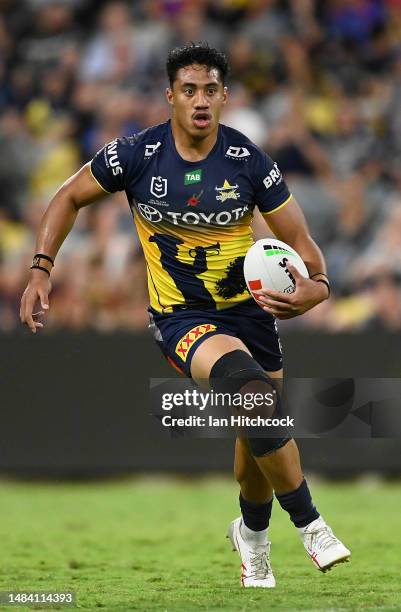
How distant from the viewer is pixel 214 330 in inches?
255

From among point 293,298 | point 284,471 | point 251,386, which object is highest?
point 293,298

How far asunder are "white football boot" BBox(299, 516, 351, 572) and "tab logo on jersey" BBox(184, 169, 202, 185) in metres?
1.89

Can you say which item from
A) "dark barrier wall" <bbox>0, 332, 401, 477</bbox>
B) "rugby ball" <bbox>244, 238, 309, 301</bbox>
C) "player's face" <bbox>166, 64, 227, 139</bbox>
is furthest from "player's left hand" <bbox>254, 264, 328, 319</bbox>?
"dark barrier wall" <bbox>0, 332, 401, 477</bbox>

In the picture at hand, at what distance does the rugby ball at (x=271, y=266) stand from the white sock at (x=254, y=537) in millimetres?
1497

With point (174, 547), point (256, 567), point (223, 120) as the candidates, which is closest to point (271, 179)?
point (256, 567)

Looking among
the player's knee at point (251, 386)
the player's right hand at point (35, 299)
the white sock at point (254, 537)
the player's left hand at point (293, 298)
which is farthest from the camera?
the white sock at point (254, 537)

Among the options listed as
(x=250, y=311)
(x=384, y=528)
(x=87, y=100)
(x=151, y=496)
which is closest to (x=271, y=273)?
(x=250, y=311)

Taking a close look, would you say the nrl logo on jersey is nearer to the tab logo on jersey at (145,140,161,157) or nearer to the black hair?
the tab logo on jersey at (145,140,161,157)

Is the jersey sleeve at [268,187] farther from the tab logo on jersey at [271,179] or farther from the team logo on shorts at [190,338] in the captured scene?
the team logo on shorts at [190,338]

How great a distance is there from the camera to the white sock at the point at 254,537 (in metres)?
6.91

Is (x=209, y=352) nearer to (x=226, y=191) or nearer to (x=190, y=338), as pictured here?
(x=190, y=338)

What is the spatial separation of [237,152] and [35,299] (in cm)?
134

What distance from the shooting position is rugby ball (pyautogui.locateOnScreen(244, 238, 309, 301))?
Answer: 20.1 feet

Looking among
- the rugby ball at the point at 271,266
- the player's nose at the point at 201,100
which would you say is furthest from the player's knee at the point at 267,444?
the player's nose at the point at 201,100
